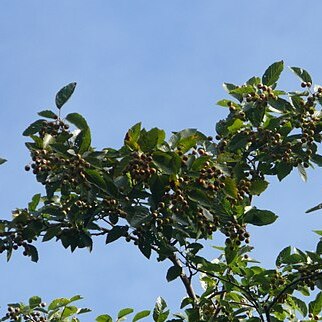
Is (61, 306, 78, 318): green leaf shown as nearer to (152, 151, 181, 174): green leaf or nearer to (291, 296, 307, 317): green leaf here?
(291, 296, 307, 317): green leaf

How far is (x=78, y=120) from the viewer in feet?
19.0

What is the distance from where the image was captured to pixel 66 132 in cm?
584

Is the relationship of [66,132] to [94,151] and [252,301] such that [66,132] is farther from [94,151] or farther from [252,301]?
[252,301]

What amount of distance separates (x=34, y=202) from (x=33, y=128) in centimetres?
83

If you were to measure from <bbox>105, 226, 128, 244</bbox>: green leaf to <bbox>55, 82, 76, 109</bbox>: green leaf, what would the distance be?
3.26ft

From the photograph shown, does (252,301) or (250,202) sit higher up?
(250,202)

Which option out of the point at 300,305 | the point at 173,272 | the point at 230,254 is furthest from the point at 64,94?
the point at 300,305

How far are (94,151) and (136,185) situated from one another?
1.27ft

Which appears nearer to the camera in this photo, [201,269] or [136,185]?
[136,185]

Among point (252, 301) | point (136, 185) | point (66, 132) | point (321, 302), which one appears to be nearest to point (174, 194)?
point (136, 185)

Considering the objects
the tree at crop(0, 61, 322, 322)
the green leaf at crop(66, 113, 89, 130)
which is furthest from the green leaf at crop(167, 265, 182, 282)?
the green leaf at crop(66, 113, 89, 130)

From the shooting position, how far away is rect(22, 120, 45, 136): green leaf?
5.98 metres

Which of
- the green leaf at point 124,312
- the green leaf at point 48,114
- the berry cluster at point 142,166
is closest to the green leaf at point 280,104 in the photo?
the berry cluster at point 142,166

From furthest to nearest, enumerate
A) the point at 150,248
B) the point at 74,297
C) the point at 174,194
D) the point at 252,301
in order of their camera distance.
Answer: the point at 74,297
the point at 252,301
the point at 150,248
the point at 174,194
